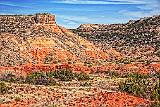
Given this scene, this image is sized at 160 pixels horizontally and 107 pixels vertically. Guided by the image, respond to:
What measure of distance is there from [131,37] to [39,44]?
37963 mm

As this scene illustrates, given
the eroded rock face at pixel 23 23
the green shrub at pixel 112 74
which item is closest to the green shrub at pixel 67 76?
the green shrub at pixel 112 74

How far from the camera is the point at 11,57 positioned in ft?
231

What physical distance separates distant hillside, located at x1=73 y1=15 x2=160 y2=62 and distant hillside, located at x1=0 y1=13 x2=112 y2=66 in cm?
1051

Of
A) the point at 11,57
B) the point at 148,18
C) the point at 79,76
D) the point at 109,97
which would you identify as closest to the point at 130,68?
the point at 79,76

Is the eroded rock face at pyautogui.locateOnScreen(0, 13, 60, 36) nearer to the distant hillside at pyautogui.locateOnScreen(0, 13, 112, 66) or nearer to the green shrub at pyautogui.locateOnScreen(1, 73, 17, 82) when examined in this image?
the distant hillside at pyautogui.locateOnScreen(0, 13, 112, 66)

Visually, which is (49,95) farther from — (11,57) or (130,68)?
(11,57)

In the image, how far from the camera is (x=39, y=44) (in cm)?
7919

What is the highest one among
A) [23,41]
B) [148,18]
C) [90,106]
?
[148,18]

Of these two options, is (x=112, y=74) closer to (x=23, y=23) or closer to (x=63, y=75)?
(x=63, y=75)

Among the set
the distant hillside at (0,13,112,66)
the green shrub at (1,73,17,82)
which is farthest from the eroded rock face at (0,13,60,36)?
the green shrub at (1,73,17,82)

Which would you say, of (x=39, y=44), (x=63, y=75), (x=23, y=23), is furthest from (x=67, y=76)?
(x=23, y=23)

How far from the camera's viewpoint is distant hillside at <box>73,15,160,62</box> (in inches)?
3885

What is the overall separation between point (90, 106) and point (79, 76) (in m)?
20.8

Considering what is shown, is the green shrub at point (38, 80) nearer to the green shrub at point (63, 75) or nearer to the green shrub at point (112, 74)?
the green shrub at point (63, 75)
